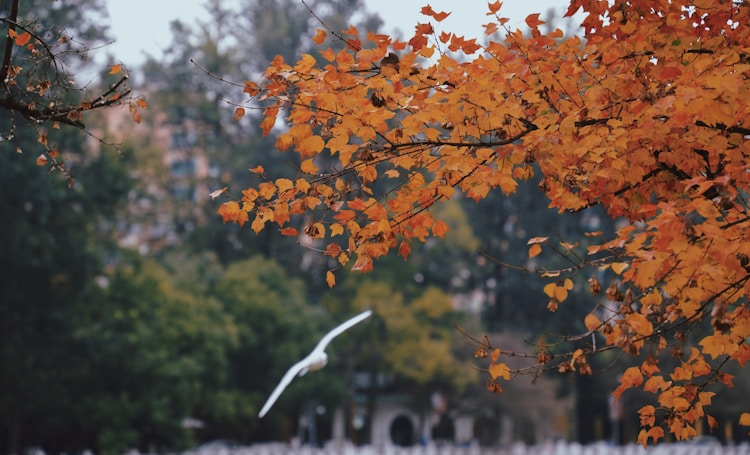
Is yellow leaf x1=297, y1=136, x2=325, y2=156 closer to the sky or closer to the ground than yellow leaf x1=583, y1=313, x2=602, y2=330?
closer to the sky

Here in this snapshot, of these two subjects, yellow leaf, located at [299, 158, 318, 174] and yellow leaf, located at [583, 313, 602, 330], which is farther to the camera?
yellow leaf, located at [299, 158, 318, 174]

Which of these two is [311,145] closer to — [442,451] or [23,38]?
[23,38]

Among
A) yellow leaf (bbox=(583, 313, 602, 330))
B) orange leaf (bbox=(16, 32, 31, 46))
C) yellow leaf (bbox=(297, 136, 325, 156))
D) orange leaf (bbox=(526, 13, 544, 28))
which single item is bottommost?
yellow leaf (bbox=(583, 313, 602, 330))

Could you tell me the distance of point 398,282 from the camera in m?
35.9

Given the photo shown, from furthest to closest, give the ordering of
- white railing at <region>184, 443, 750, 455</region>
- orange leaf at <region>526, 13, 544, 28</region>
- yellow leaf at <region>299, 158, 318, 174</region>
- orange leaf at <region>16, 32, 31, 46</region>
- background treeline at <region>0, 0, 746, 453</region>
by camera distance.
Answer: white railing at <region>184, 443, 750, 455</region>, background treeline at <region>0, 0, 746, 453</region>, orange leaf at <region>16, 32, 31, 46</region>, orange leaf at <region>526, 13, 544, 28</region>, yellow leaf at <region>299, 158, 318, 174</region>

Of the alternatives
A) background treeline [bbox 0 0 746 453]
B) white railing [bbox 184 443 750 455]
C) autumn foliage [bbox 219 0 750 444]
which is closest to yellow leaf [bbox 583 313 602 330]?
autumn foliage [bbox 219 0 750 444]

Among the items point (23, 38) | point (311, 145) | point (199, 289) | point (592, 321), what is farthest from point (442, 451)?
point (311, 145)

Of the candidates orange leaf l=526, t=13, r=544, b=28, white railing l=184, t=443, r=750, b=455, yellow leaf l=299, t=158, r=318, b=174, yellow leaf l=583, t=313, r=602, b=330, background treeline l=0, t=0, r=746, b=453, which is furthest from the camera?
white railing l=184, t=443, r=750, b=455

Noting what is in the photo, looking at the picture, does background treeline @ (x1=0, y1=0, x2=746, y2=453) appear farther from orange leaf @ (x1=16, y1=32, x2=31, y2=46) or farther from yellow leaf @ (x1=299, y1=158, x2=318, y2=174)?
yellow leaf @ (x1=299, y1=158, x2=318, y2=174)

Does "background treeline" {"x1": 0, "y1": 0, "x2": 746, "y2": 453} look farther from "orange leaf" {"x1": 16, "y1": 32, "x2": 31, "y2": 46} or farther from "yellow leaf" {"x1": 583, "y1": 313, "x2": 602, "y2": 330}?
"yellow leaf" {"x1": 583, "y1": 313, "x2": 602, "y2": 330}

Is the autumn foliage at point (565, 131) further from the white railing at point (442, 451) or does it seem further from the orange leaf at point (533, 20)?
the white railing at point (442, 451)

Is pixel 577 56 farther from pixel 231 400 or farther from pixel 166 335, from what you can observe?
pixel 231 400

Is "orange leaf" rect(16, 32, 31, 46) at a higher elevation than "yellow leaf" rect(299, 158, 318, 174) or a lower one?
higher

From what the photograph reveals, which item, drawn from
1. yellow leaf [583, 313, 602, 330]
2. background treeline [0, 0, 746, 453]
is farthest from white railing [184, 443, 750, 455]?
yellow leaf [583, 313, 602, 330]
